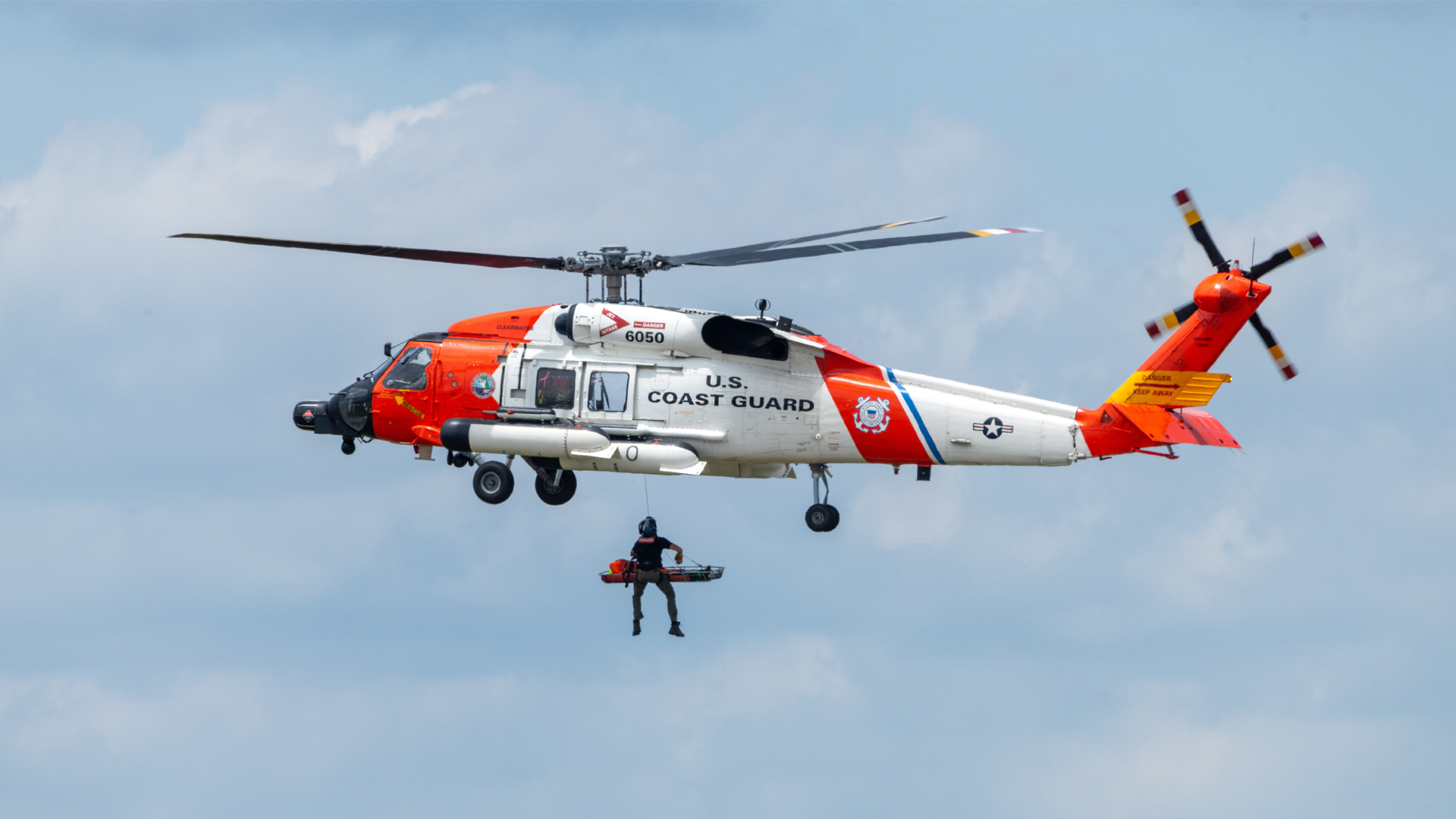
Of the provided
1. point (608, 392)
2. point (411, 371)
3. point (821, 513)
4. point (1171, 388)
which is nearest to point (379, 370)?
point (411, 371)

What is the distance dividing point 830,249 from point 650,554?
636 cm

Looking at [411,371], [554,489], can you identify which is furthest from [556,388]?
[411,371]

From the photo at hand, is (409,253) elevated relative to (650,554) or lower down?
elevated

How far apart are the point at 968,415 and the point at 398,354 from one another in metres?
10.1

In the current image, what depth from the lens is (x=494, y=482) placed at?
38.5m

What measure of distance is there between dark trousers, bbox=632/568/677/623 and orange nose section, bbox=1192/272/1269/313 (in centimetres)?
1007

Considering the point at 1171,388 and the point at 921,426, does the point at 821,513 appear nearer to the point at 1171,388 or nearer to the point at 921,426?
the point at 921,426

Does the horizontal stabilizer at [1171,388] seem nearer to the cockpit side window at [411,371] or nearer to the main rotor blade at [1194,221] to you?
the main rotor blade at [1194,221]

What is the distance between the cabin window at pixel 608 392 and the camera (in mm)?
37469

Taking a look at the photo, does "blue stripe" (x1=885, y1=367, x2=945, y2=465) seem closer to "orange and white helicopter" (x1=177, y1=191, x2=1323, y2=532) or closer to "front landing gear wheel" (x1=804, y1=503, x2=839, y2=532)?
"orange and white helicopter" (x1=177, y1=191, x2=1323, y2=532)

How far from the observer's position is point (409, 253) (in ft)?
122

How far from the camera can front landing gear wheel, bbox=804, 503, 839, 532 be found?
37812 millimetres

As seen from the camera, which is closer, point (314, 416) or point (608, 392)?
point (608, 392)

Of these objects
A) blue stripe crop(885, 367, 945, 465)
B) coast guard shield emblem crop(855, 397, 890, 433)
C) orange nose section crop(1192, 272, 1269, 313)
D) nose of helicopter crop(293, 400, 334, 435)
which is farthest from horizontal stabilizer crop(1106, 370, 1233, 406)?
nose of helicopter crop(293, 400, 334, 435)
